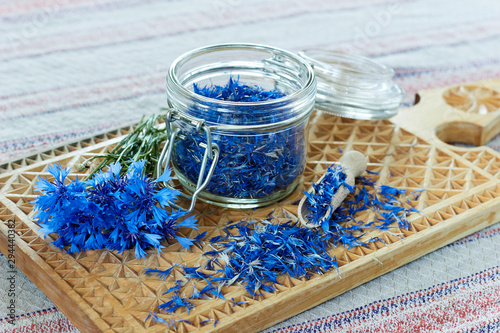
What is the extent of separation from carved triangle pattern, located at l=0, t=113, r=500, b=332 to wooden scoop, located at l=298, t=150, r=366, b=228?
0.04 m

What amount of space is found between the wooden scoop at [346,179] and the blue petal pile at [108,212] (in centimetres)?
22

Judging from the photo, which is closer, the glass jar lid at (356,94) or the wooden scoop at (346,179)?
the wooden scoop at (346,179)

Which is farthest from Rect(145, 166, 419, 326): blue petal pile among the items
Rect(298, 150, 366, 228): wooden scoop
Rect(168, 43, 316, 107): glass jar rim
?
Rect(168, 43, 316, 107): glass jar rim

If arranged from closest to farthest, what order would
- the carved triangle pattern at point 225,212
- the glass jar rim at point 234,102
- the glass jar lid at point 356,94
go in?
the carved triangle pattern at point 225,212 → the glass jar rim at point 234,102 → the glass jar lid at point 356,94

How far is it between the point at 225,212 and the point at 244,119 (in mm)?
204

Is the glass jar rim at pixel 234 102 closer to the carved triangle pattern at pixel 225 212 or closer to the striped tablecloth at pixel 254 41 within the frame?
the carved triangle pattern at pixel 225 212

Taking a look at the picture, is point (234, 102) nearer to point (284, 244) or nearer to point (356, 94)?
point (284, 244)

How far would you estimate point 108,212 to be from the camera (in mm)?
996

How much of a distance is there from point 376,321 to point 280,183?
12.3 inches

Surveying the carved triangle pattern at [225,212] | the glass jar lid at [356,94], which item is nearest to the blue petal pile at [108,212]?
the carved triangle pattern at [225,212]

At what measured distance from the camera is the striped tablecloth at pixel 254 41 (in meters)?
1.02

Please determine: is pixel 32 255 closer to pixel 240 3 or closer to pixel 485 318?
pixel 485 318

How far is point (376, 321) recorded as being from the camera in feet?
3.26

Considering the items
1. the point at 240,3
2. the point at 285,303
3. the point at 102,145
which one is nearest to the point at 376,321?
the point at 285,303
